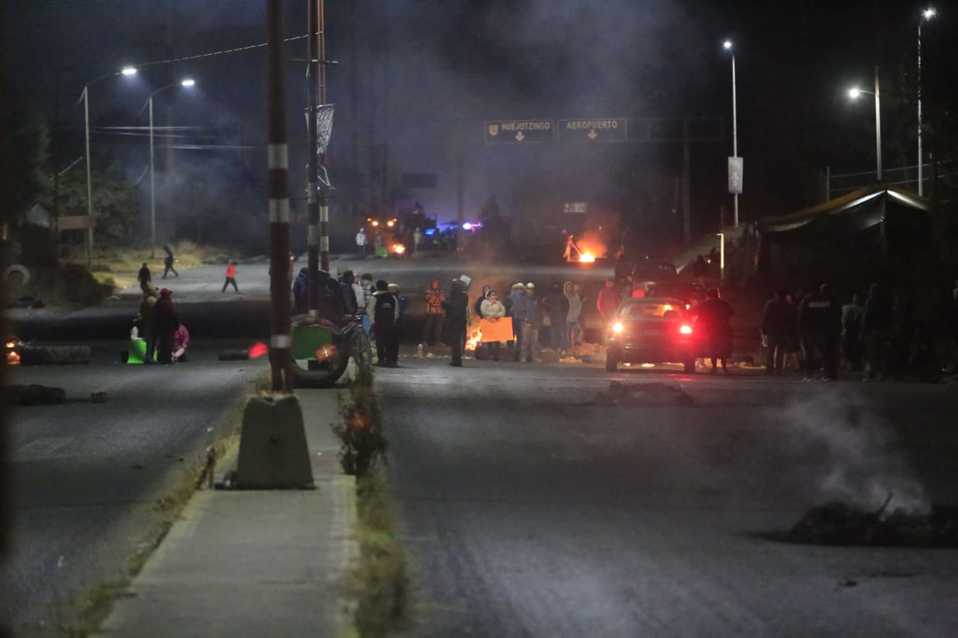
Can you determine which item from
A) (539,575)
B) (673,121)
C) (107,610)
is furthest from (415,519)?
(673,121)

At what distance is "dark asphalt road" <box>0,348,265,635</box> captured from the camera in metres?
9.19

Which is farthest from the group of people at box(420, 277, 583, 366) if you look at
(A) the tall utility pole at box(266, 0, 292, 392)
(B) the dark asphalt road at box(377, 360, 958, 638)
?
(A) the tall utility pole at box(266, 0, 292, 392)

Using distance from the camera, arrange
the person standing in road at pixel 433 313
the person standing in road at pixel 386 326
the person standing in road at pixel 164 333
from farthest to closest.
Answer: the person standing in road at pixel 433 313 → the person standing in road at pixel 164 333 → the person standing in road at pixel 386 326

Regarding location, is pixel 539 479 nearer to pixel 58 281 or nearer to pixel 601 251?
pixel 58 281

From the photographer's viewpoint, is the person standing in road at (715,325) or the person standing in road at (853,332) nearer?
the person standing in road at (853,332)

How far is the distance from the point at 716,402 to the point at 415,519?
34.6 feet

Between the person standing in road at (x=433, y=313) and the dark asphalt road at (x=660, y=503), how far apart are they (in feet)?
27.0

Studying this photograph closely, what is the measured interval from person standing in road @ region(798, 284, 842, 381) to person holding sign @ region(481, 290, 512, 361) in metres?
6.77

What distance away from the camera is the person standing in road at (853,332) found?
90.1 feet

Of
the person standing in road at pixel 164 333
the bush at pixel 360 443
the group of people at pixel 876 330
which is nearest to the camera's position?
the bush at pixel 360 443

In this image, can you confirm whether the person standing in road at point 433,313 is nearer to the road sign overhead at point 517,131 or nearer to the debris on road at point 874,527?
the debris on road at point 874,527

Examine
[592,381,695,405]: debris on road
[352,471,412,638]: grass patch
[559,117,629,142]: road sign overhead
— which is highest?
[559,117,629,142]: road sign overhead

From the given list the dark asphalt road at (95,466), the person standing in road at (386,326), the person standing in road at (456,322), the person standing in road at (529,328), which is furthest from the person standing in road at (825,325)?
the dark asphalt road at (95,466)

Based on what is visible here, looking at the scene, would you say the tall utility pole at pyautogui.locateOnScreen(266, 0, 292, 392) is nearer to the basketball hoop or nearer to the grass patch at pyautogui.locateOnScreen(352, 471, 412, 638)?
the grass patch at pyautogui.locateOnScreen(352, 471, 412, 638)
